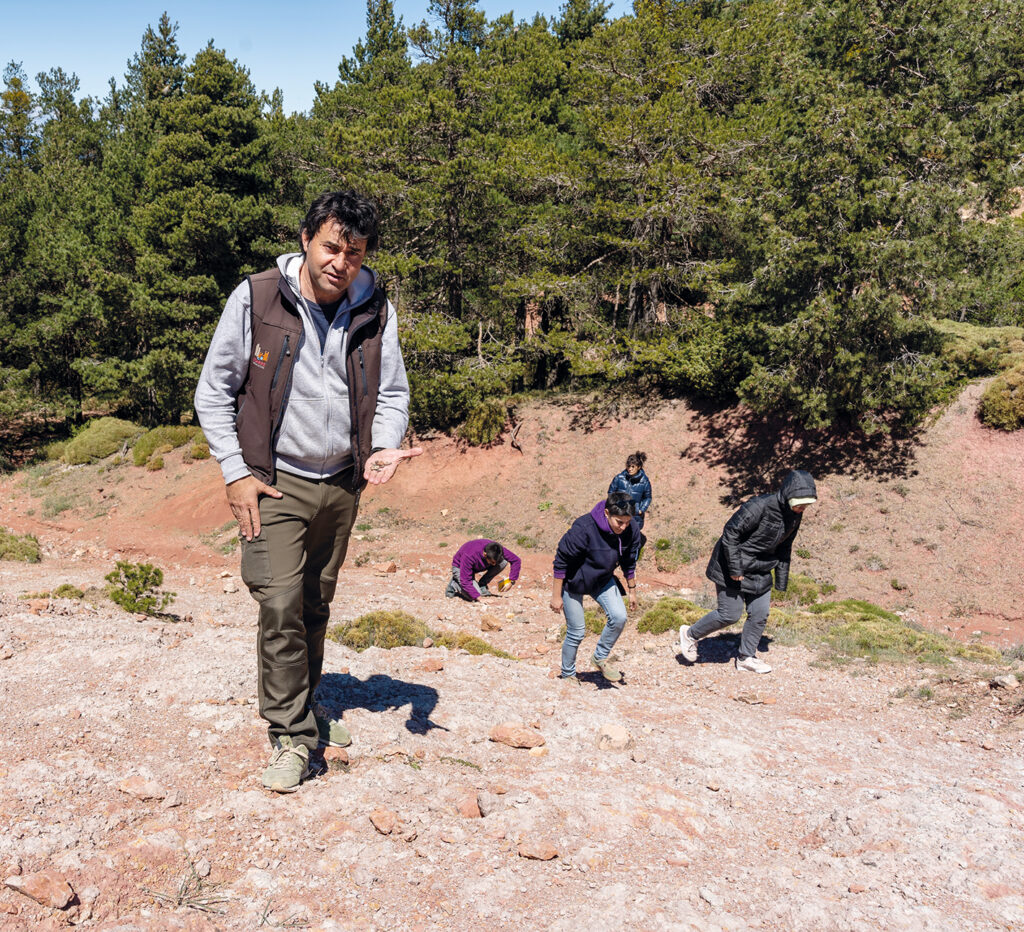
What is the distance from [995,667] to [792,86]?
12271mm

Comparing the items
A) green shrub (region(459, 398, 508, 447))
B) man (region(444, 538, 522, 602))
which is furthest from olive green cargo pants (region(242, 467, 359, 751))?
green shrub (region(459, 398, 508, 447))

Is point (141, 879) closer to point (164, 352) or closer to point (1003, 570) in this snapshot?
point (1003, 570)

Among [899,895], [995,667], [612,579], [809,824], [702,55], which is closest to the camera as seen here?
[899,895]

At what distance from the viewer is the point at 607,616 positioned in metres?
6.62

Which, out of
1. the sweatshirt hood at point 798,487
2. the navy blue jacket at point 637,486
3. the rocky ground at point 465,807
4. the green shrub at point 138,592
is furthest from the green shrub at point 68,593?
the sweatshirt hood at point 798,487

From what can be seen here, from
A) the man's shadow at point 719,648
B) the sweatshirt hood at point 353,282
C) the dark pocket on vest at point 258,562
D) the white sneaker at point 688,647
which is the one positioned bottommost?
the man's shadow at point 719,648

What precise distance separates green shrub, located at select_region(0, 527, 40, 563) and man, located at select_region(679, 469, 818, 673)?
13.6 metres

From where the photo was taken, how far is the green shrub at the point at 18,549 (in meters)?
14.8

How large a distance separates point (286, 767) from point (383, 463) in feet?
5.01

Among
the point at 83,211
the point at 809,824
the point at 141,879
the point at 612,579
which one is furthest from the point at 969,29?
the point at 83,211

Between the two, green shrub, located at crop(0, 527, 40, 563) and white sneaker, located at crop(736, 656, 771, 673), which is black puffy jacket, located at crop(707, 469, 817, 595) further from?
green shrub, located at crop(0, 527, 40, 563)

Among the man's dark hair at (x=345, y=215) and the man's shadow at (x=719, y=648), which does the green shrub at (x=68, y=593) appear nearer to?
the man's shadow at (x=719, y=648)

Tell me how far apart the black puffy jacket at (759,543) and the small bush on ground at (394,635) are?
2.86 m

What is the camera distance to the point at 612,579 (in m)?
6.43
